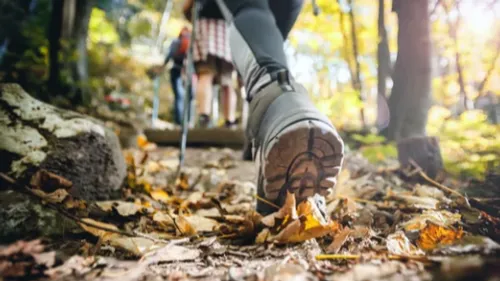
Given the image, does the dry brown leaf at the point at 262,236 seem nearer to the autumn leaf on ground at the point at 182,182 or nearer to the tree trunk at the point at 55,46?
the autumn leaf on ground at the point at 182,182

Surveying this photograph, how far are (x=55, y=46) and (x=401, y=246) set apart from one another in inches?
252

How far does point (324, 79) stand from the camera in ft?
38.2

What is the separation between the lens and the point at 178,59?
6.14 meters

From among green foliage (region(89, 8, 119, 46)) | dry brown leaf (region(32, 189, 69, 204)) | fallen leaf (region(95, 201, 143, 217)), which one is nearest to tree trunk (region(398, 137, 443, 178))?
fallen leaf (region(95, 201, 143, 217))

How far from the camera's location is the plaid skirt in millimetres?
3375

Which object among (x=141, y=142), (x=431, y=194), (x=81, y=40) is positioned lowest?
(x=431, y=194)

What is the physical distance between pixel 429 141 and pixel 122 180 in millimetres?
1776

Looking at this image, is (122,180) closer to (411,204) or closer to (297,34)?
(411,204)

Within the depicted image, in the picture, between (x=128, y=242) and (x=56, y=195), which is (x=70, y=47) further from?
(x=128, y=242)

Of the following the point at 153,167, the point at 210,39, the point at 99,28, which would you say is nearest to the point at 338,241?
the point at 153,167

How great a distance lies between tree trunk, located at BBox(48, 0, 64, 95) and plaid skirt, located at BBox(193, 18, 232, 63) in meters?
3.31

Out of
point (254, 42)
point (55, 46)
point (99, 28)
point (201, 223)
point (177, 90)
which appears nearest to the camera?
point (201, 223)

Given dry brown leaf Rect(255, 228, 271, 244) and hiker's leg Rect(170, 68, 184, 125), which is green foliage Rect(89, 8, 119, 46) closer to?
hiker's leg Rect(170, 68, 184, 125)

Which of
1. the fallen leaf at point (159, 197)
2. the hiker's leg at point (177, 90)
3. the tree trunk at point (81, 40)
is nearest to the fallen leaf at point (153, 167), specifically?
the fallen leaf at point (159, 197)
